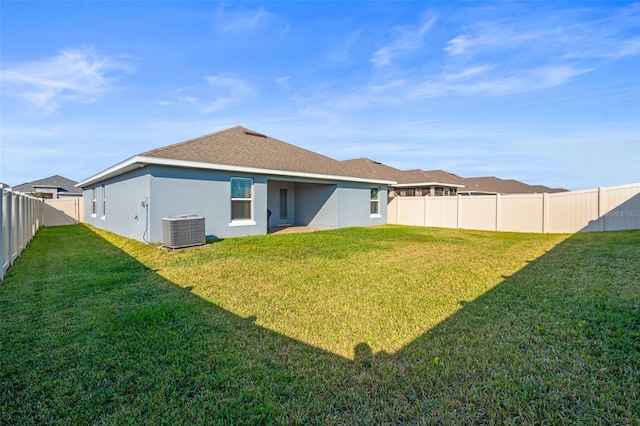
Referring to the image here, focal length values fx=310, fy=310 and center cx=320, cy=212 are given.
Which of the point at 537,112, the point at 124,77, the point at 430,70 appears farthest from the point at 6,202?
the point at 537,112

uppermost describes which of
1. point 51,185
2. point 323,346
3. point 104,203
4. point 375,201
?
point 51,185

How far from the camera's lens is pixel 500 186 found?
35844 millimetres

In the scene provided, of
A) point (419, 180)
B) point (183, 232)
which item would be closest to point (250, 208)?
point (183, 232)

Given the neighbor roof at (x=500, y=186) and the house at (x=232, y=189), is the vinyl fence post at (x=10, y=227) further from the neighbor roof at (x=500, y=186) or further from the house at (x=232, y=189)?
the neighbor roof at (x=500, y=186)

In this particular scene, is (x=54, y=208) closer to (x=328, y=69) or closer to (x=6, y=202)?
(x=6, y=202)

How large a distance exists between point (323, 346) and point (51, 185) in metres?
40.6

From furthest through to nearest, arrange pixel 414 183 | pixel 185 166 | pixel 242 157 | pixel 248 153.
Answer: pixel 414 183
pixel 248 153
pixel 242 157
pixel 185 166

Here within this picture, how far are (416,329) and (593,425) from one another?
→ 5.75ft

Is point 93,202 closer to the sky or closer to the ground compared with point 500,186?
closer to the ground

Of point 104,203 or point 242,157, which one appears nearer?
point 242,157

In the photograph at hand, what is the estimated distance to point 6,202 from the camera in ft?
22.3

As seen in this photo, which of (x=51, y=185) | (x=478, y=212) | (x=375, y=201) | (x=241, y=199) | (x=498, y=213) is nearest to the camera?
(x=241, y=199)

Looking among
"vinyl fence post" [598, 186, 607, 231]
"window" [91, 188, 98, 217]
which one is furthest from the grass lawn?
"window" [91, 188, 98, 217]

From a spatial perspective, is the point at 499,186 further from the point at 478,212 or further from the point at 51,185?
the point at 51,185
